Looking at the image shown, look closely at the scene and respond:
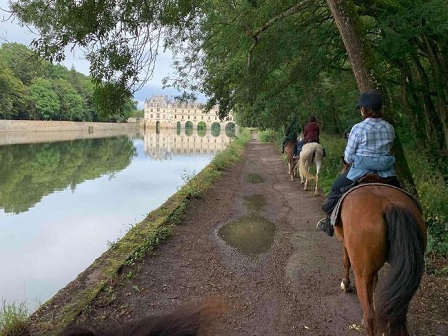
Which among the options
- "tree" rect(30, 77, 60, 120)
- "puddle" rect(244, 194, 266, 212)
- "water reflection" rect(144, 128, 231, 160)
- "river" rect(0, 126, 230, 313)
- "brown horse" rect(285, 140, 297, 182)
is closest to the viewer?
"river" rect(0, 126, 230, 313)

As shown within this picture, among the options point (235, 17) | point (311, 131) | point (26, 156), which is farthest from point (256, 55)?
point (26, 156)

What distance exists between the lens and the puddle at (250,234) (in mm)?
7105

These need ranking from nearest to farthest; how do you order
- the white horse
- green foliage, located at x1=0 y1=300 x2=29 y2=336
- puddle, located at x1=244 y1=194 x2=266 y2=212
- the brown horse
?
green foliage, located at x1=0 y1=300 x2=29 y2=336 → puddle, located at x1=244 y1=194 x2=266 y2=212 → the white horse → the brown horse

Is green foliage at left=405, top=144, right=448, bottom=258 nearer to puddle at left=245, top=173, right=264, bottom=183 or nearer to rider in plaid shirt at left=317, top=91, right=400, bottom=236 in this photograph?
rider in plaid shirt at left=317, top=91, right=400, bottom=236

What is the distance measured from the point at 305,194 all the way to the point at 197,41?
5.76 m

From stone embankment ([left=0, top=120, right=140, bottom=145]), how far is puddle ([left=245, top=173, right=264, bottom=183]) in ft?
99.8

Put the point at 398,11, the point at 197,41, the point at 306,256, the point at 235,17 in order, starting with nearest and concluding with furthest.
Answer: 1. the point at 306,256
2. the point at 398,11
3. the point at 235,17
4. the point at 197,41

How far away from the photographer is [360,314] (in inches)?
177

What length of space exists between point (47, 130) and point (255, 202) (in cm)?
5872

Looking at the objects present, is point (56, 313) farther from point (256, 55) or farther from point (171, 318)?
point (256, 55)

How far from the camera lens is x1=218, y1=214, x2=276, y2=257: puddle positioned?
23.3 ft

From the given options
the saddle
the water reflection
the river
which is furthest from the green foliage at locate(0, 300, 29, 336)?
the water reflection

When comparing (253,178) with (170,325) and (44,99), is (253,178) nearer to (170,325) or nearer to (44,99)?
(170,325)

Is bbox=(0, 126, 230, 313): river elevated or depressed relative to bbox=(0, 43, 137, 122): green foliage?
depressed
